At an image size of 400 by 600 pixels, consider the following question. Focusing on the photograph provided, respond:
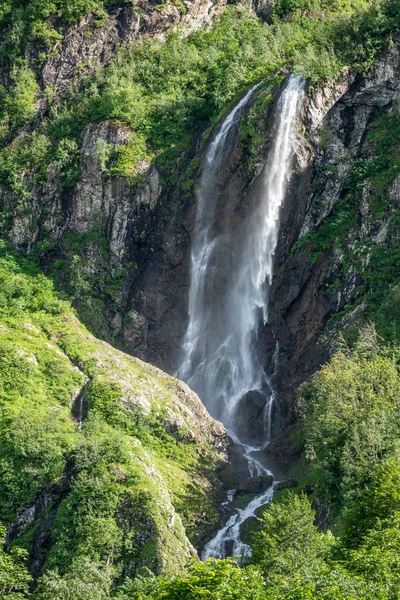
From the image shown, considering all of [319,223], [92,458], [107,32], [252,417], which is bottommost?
[92,458]

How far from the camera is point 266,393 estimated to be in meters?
61.7

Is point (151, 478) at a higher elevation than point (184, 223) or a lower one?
lower

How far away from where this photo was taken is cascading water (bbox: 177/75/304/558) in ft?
209

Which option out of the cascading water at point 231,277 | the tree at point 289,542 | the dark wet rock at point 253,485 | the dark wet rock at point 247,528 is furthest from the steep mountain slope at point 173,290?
the dark wet rock at point 247,528

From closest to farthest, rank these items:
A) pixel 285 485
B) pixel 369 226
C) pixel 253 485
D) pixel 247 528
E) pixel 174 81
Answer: pixel 247 528 → pixel 285 485 → pixel 253 485 → pixel 369 226 → pixel 174 81

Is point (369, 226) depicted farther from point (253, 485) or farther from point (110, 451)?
point (110, 451)

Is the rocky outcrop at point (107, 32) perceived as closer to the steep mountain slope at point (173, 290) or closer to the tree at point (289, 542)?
the steep mountain slope at point (173, 290)

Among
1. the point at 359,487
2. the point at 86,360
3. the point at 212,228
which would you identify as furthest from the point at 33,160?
the point at 359,487

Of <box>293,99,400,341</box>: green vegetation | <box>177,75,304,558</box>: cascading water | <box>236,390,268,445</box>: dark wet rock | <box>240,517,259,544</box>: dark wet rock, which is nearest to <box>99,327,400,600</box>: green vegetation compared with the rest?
<box>240,517,259,544</box>: dark wet rock

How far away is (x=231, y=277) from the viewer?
6775 centimetres

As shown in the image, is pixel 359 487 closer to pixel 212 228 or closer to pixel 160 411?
pixel 160 411

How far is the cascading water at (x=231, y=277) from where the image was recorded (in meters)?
63.8

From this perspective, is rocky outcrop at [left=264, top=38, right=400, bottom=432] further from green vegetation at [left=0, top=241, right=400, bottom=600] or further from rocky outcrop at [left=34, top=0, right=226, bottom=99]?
rocky outcrop at [left=34, top=0, right=226, bottom=99]

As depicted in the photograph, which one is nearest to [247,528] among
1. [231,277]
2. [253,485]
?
[253,485]
